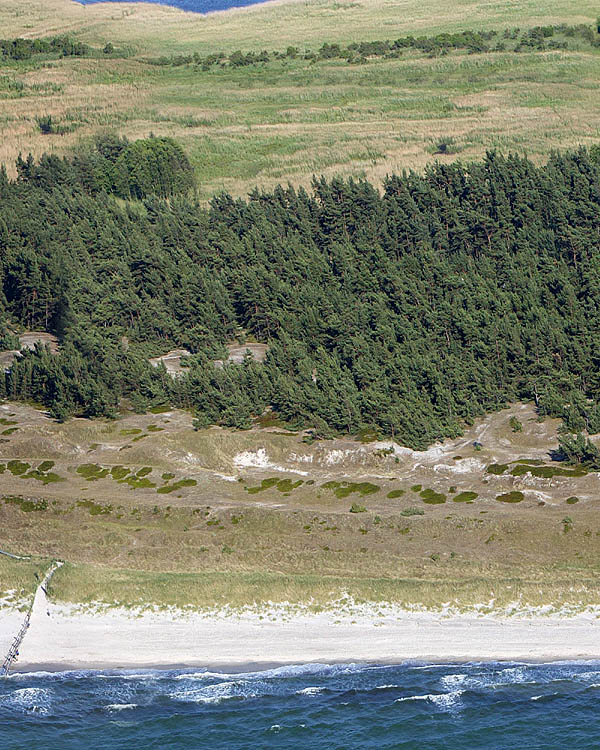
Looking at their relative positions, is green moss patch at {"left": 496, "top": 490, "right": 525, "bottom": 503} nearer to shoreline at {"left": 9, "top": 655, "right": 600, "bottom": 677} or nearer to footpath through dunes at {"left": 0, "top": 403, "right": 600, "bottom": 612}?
footpath through dunes at {"left": 0, "top": 403, "right": 600, "bottom": 612}

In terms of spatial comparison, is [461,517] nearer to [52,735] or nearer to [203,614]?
[203,614]

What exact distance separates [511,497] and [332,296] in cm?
3950

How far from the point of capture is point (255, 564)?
2549 inches

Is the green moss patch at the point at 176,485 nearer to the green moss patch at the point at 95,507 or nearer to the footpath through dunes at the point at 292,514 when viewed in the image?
the footpath through dunes at the point at 292,514

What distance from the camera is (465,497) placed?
7381cm

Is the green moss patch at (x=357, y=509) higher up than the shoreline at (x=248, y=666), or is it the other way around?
the green moss patch at (x=357, y=509)

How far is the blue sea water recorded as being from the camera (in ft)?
160

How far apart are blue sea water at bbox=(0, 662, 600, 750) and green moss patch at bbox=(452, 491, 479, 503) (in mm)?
21315

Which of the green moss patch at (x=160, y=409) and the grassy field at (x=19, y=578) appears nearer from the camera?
the grassy field at (x=19, y=578)

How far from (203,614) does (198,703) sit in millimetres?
7575

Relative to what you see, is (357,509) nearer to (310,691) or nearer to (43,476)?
(310,691)

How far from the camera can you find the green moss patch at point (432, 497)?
241 ft

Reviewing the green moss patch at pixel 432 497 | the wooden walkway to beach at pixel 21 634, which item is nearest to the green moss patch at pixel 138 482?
the wooden walkway to beach at pixel 21 634

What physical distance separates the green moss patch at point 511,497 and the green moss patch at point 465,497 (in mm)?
1607
